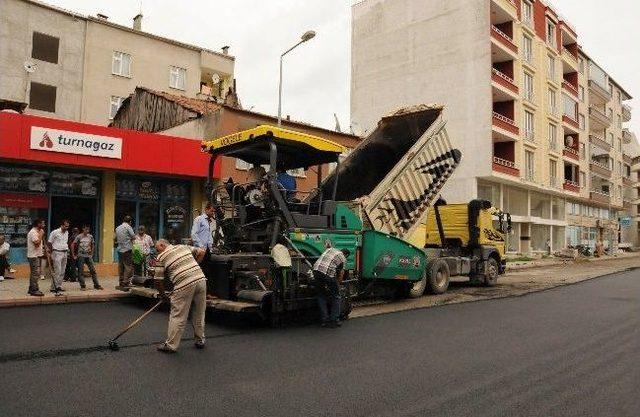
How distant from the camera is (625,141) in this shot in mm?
61969

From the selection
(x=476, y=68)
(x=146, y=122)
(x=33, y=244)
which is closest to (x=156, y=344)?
(x=33, y=244)

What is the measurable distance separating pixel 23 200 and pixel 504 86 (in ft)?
92.2

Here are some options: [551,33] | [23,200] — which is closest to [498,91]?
[551,33]

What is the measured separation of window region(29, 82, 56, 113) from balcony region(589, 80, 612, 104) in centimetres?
4579

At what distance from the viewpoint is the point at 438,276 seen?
13.4 m

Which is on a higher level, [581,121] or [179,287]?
[581,121]

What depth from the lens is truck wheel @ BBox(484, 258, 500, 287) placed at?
15.4 m

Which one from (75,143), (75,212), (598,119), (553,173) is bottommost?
(75,212)

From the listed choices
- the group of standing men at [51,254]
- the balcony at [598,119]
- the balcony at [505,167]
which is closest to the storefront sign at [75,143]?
the group of standing men at [51,254]

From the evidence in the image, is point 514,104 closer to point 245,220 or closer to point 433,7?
point 433,7

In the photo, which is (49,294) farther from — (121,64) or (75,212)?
(121,64)

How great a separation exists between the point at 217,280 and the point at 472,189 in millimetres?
25879

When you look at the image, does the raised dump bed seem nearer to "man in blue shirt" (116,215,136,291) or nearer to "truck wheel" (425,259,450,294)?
"truck wheel" (425,259,450,294)

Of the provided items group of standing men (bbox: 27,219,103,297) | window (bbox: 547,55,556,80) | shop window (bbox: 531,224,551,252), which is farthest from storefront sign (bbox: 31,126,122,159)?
window (bbox: 547,55,556,80)
